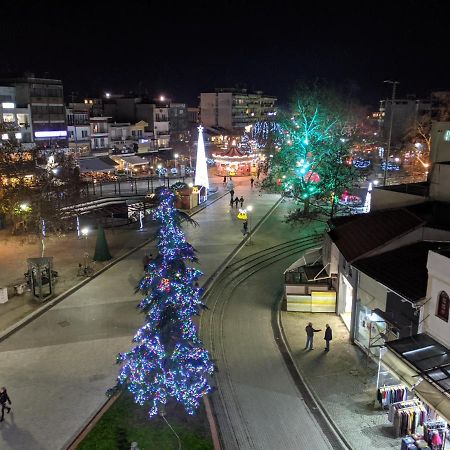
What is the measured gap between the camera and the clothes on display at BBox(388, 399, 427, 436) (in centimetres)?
1204

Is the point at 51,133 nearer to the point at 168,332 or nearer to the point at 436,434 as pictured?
the point at 168,332

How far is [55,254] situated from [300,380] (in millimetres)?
18484

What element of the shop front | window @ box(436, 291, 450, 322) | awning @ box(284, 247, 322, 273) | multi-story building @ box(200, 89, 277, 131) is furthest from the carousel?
window @ box(436, 291, 450, 322)

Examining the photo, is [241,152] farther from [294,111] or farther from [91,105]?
[91,105]

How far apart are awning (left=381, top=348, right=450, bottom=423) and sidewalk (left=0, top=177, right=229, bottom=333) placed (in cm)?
1434

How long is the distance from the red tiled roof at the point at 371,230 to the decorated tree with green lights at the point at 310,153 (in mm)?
16642

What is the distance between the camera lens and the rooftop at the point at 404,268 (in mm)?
14000

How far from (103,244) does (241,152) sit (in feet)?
118

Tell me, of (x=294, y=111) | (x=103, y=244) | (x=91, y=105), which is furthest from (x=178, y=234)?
(x=91, y=105)

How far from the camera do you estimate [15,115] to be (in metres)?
51.3

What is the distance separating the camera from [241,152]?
197 ft

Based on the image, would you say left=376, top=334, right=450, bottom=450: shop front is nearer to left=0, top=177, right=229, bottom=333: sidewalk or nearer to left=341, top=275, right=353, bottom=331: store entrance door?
left=341, top=275, right=353, bottom=331: store entrance door

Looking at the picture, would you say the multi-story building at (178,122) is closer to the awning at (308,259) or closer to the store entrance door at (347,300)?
the awning at (308,259)

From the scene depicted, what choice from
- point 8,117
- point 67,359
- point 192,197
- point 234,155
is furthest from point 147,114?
point 67,359
